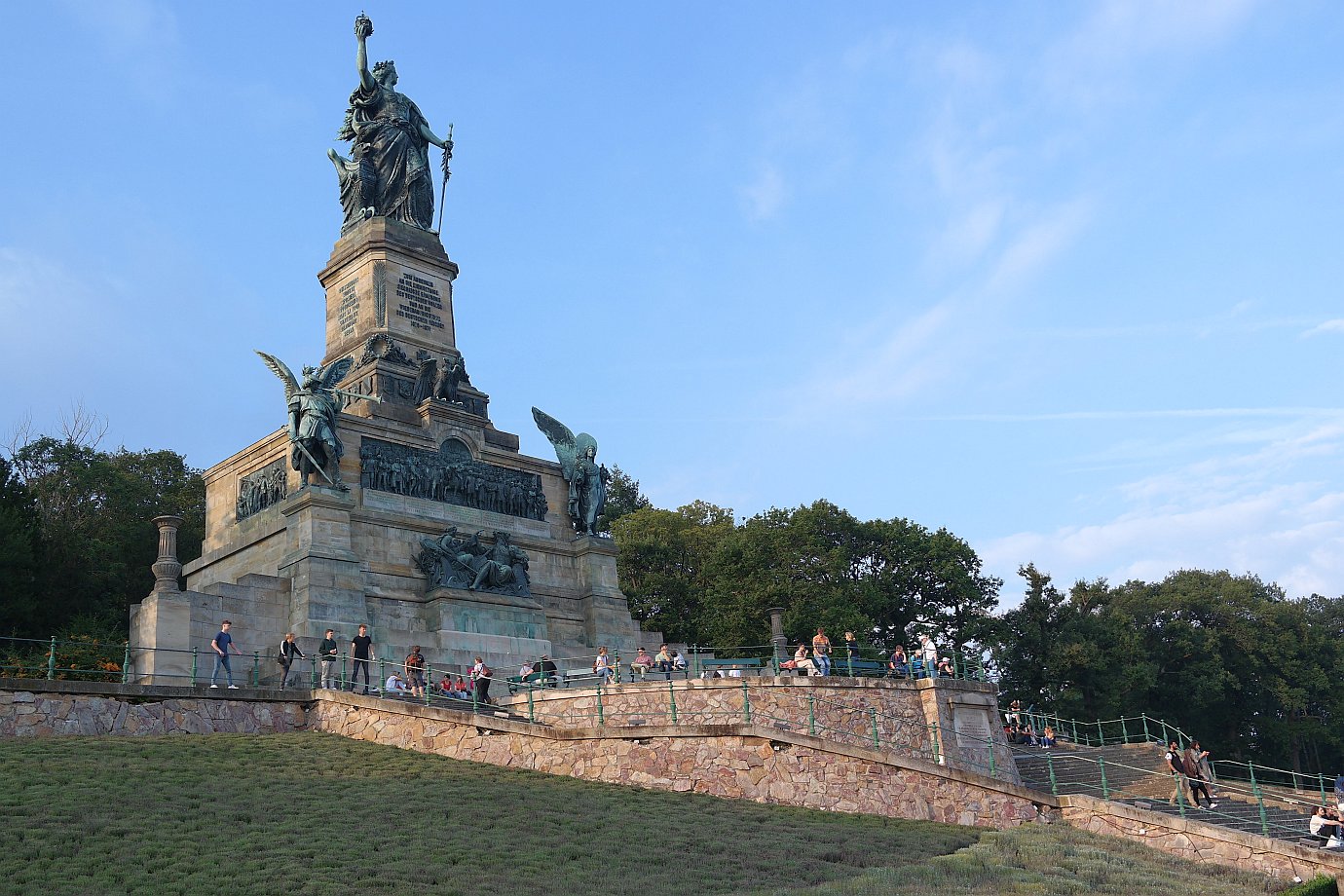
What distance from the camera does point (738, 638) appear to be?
48.0m

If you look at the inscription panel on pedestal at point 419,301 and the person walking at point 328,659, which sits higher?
the inscription panel on pedestal at point 419,301

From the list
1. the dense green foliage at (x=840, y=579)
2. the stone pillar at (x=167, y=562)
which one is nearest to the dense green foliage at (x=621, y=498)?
the dense green foliage at (x=840, y=579)

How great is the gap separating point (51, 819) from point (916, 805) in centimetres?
1289

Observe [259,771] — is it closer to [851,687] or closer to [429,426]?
[851,687]

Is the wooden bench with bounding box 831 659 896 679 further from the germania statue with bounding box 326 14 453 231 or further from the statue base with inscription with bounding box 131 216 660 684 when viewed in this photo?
the germania statue with bounding box 326 14 453 231

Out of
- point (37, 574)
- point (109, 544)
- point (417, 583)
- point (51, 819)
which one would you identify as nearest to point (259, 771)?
point (51, 819)

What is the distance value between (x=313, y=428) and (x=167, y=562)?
4.90 metres

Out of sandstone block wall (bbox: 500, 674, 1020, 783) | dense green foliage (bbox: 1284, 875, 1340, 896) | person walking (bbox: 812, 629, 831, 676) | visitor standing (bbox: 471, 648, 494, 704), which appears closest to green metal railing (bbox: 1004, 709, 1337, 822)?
sandstone block wall (bbox: 500, 674, 1020, 783)

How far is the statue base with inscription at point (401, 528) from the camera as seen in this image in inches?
1277

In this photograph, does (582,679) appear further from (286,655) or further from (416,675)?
(286,655)

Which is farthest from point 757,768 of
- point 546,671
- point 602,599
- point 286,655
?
point 602,599

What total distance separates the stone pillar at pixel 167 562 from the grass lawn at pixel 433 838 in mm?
7747

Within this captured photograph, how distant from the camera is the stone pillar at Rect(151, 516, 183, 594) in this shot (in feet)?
100

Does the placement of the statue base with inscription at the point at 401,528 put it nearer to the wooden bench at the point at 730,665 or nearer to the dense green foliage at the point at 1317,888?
the wooden bench at the point at 730,665
